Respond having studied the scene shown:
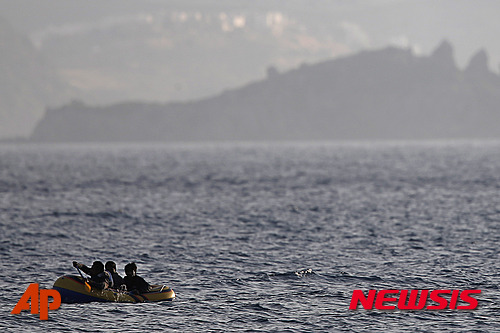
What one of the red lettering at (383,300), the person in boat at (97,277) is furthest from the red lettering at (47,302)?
the red lettering at (383,300)

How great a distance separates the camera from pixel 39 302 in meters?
27.2

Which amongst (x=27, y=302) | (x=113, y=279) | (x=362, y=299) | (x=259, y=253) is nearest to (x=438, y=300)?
(x=362, y=299)

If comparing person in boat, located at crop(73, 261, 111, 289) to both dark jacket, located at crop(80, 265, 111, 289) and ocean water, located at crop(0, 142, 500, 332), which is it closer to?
dark jacket, located at crop(80, 265, 111, 289)

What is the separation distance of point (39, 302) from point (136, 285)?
4.46m

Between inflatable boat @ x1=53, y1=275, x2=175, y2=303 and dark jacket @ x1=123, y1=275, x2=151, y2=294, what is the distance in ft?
0.92

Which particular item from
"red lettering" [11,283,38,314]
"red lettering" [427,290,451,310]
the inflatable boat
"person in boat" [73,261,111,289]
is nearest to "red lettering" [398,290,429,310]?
"red lettering" [427,290,451,310]

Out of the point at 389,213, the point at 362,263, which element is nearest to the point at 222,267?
the point at 362,263

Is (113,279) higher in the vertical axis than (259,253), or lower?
higher

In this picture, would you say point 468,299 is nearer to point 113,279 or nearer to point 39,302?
point 113,279

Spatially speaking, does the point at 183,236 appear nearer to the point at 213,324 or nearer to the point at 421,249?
the point at 421,249

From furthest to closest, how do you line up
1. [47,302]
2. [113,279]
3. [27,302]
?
[113,279], [27,302], [47,302]

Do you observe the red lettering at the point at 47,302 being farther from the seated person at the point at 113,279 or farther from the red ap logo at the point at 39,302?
the seated person at the point at 113,279

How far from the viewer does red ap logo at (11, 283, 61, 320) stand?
25777 millimetres

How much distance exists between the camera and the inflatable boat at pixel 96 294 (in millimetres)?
27375
